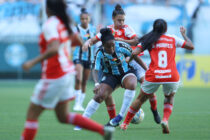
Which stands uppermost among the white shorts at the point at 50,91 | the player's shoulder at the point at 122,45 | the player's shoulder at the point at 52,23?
the player's shoulder at the point at 52,23

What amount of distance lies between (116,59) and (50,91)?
10.1 feet

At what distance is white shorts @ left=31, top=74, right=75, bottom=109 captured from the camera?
584cm

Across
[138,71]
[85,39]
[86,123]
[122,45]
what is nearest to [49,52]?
[86,123]

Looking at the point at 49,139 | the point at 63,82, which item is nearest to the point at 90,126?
the point at 63,82

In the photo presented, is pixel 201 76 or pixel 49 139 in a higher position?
pixel 49 139

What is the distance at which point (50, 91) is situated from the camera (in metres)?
5.84

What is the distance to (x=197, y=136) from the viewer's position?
788 cm

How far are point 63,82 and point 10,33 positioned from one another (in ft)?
59.6

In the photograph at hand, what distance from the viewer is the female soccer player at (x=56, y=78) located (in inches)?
230

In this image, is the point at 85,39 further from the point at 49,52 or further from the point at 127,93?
the point at 49,52

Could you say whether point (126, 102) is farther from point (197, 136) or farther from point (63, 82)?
point (63, 82)

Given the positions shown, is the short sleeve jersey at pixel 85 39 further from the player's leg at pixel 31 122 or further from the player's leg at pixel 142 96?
the player's leg at pixel 31 122

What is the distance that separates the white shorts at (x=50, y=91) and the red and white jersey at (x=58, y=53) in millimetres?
65

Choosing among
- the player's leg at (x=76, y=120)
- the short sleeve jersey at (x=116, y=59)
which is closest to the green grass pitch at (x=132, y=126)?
the short sleeve jersey at (x=116, y=59)
